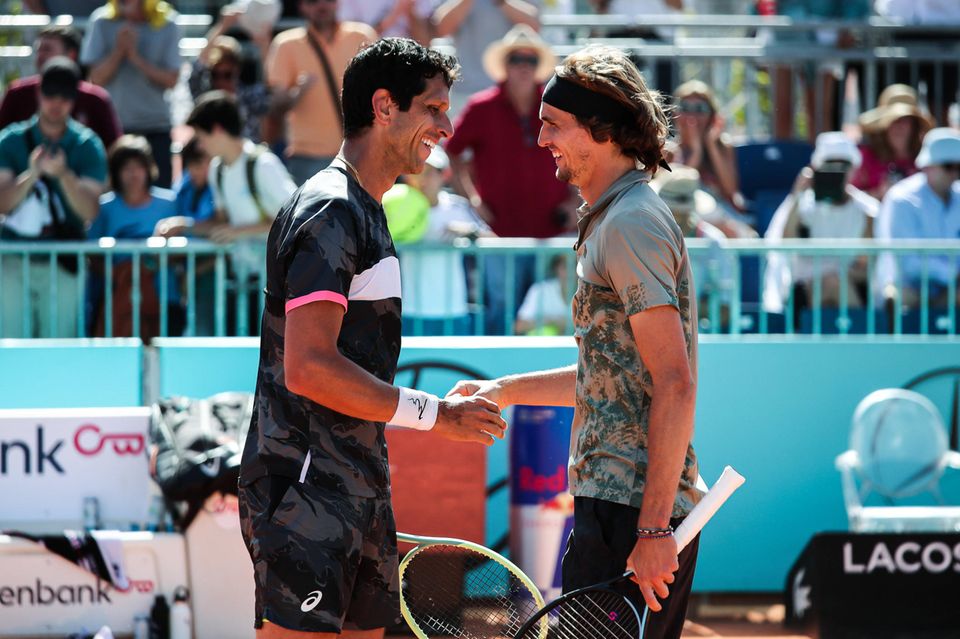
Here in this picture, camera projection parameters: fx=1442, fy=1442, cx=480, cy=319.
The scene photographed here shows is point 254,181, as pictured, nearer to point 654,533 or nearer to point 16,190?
point 16,190

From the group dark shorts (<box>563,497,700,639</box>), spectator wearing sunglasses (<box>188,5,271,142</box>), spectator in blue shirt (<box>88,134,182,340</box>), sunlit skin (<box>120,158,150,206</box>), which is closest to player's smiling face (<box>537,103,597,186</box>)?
dark shorts (<box>563,497,700,639</box>)

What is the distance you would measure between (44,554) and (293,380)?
3.42 m

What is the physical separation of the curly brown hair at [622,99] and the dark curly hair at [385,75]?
36 cm

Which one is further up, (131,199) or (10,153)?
(10,153)

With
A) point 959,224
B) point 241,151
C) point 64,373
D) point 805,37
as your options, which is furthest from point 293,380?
point 805,37

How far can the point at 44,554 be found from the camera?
20.4 feet

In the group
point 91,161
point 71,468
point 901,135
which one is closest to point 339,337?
point 71,468

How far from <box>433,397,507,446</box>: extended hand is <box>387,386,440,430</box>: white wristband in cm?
4

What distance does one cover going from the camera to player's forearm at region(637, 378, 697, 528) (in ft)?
10.4

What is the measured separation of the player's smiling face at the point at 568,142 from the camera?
11.0 ft

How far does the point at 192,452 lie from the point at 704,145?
185 inches

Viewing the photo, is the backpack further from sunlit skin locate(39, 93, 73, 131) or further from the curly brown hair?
the curly brown hair

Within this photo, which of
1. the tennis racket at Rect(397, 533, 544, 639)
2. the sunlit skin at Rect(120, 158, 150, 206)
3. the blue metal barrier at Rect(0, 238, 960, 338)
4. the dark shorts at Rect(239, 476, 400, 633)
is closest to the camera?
the dark shorts at Rect(239, 476, 400, 633)

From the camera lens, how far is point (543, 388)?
379cm
